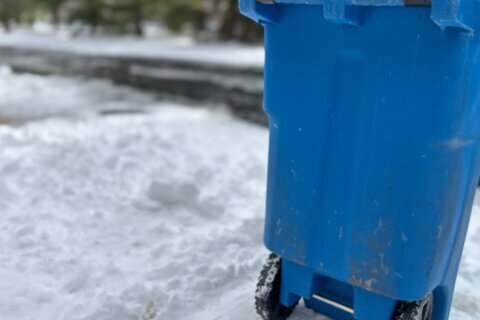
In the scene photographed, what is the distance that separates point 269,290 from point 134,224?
144 centimetres

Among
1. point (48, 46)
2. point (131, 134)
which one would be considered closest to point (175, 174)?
point (131, 134)

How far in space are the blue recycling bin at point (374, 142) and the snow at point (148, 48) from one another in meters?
10.2

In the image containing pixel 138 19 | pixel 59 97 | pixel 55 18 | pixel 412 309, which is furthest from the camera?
pixel 55 18

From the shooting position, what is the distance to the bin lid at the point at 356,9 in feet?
5.07

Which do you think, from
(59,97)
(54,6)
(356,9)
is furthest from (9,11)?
(356,9)

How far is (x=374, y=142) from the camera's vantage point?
1811 millimetres

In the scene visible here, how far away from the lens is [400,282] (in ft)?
6.07

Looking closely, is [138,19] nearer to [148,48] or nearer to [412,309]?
[148,48]

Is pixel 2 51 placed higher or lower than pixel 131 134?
lower

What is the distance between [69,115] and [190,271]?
4341 mm

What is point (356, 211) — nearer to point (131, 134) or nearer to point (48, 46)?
point (131, 134)

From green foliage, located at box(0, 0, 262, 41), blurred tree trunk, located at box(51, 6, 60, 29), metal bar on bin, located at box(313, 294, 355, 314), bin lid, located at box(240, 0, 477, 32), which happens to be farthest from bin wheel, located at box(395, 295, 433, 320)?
blurred tree trunk, located at box(51, 6, 60, 29)

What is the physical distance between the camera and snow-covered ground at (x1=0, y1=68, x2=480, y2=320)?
2559 millimetres

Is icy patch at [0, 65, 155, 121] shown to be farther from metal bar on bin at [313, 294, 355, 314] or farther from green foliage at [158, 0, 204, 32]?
green foliage at [158, 0, 204, 32]
